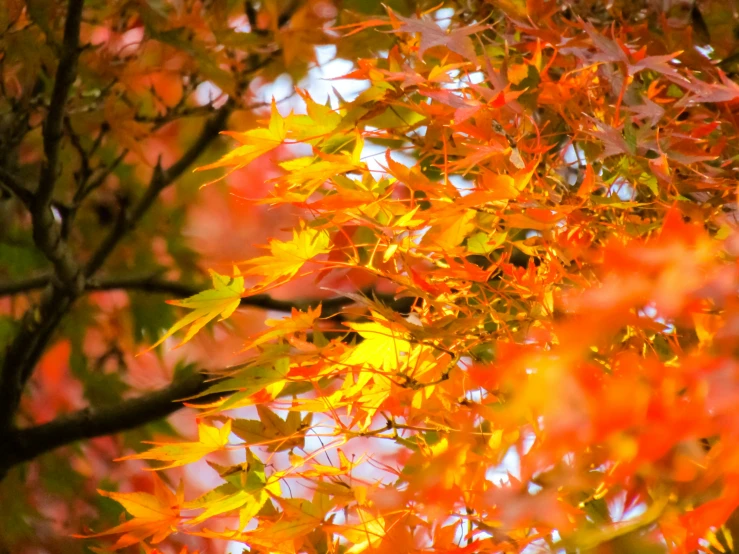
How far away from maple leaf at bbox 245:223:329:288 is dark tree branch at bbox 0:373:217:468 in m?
Answer: 0.41

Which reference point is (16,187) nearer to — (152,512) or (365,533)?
(152,512)

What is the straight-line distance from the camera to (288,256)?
490mm

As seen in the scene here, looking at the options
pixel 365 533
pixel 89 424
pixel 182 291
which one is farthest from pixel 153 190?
pixel 365 533

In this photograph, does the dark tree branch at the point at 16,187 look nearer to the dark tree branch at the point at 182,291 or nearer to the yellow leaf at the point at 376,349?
the dark tree branch at the point at 182,291

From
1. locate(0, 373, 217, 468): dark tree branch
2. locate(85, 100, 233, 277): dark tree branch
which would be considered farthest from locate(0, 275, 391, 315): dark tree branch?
locate(0, 373, 217, 468): dark tree branch

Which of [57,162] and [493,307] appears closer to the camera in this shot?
[493,307]

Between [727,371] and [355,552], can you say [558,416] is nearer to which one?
[727,371]

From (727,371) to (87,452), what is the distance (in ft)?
3.92

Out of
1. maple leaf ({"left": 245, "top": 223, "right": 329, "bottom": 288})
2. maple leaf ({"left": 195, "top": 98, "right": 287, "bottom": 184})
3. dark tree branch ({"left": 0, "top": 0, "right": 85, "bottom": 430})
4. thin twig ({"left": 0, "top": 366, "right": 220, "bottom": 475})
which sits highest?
maple leaf ({"left": 195, "top": 98, "right": 287, "bottom": 184})

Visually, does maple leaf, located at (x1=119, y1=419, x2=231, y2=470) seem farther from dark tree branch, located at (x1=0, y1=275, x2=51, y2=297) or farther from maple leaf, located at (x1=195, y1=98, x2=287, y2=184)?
dark tree branch, located at (x1=0, y1=275, x2=51, y2=297)

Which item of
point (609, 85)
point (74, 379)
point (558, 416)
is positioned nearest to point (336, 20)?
point (609, 85)

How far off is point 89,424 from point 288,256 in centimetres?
51

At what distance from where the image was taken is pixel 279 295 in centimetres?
146

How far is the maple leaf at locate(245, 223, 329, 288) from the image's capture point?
19.1 inches
